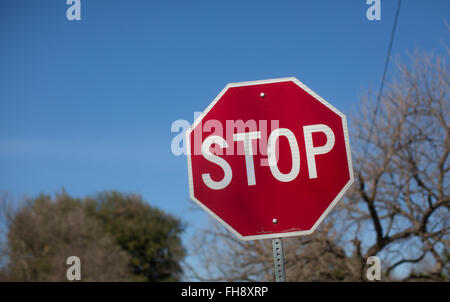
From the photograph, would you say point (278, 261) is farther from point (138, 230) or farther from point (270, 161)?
point (138, 230)

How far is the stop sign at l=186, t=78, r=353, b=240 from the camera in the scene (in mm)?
2298

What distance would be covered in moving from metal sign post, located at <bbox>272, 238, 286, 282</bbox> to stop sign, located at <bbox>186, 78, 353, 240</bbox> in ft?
0.23

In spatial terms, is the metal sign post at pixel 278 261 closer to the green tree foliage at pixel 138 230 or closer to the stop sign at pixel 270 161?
the stop sign at pixel 270 161

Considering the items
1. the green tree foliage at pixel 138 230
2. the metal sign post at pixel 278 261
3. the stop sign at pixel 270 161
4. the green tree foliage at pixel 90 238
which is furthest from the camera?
the green tree foliage at pixel 138 230

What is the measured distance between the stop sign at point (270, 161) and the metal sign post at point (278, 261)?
0.23 feet

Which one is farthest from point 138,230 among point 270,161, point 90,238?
point 270,161

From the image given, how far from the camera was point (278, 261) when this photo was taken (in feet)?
7.16

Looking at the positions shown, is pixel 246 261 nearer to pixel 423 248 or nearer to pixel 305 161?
pixel 423 248

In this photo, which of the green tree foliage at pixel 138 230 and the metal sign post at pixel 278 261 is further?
the green tree foliage at pixel 138 230

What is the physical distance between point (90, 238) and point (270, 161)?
31.1 meters

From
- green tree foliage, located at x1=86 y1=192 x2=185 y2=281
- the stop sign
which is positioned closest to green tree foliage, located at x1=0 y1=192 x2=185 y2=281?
green tree foliage, located at x1=86 y1=192 x2=185 y2=281

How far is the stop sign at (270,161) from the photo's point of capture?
7.54 feet

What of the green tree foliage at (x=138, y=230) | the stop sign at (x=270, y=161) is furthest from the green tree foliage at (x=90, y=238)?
the stop sign at (x=270, y=161)

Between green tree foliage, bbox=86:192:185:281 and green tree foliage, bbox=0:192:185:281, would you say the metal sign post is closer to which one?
green tree foliage, bbox=0:192:185:281
